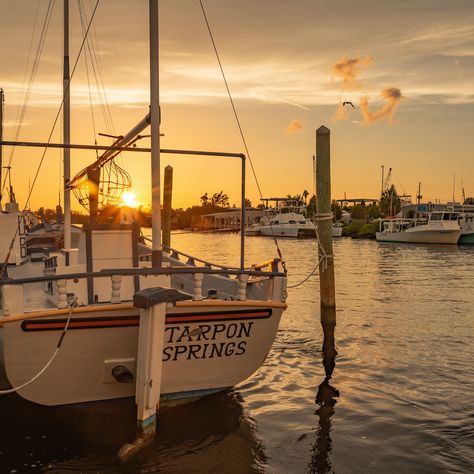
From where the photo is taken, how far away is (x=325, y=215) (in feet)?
39.8

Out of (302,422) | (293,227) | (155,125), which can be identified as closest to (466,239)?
(293,227)

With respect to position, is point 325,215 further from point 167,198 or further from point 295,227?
point 295,227

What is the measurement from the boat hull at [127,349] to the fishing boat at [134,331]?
1 cm

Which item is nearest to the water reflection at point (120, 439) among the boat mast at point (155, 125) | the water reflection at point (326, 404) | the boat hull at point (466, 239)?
the water reflection at point (326, 404)

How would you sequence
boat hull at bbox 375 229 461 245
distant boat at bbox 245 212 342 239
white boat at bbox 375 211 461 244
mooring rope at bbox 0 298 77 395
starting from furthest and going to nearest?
distant boat at bbox 245 212 342 239 → boat hull at bbox 375 229 461 245 → white boat at bbox 375 211 461 244 → mooring rope at bbox 0 298 77 395

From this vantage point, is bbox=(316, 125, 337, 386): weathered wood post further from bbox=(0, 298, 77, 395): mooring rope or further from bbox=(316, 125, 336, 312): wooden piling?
bbox=(0, 298, 77, 395): mooring rope

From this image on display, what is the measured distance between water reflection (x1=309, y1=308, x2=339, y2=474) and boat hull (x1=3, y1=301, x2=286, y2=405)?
1.71m

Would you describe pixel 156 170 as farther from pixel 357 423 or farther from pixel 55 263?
pixel 357 423

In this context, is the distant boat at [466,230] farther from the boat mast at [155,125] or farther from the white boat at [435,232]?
the boat mast at [155,125]

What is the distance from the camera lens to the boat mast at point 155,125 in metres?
8.73

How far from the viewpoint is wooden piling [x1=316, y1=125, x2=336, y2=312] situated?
40.2 ft

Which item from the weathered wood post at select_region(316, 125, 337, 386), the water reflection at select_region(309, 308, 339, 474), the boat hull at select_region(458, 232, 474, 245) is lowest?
the water reflection at select_region(309, 308, 339, 474)

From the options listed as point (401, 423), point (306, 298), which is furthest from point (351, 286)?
point (401, 423)

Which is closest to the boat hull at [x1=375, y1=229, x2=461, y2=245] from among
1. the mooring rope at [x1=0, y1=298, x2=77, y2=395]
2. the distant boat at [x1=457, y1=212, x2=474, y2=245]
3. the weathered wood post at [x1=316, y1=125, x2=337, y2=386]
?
the distant boat at [x1=457, y1=212, x2=474, y2=245]
